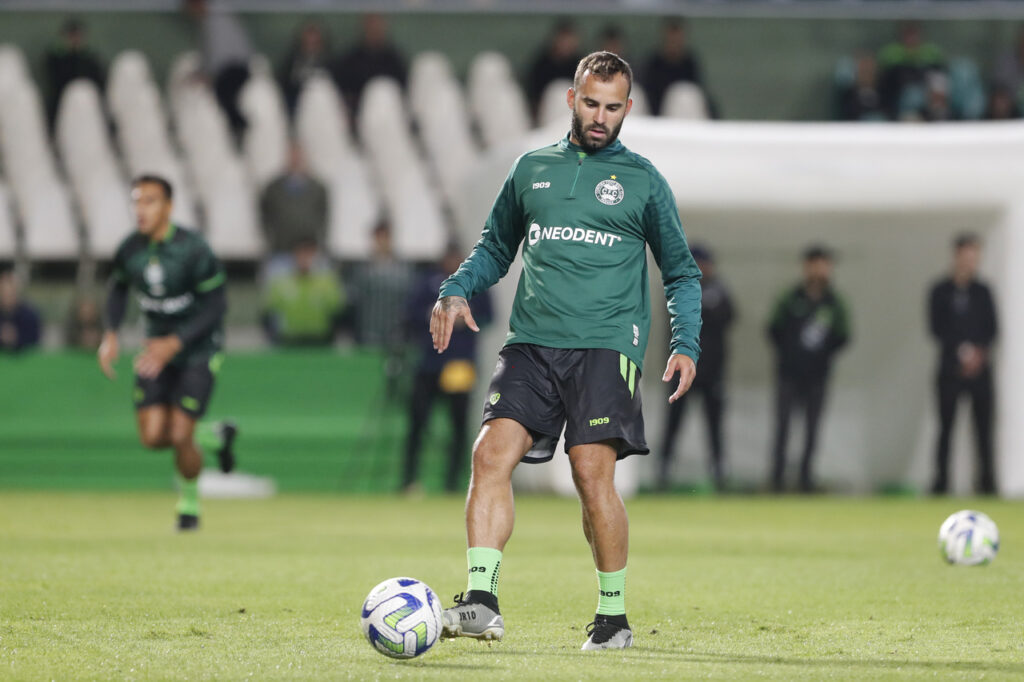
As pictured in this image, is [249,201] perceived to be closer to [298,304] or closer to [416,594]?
[298,304]

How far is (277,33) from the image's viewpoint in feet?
77.8

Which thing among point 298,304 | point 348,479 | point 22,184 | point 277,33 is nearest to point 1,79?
point 22,184

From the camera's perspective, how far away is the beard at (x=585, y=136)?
5977 millimetres

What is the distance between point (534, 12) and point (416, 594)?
18.9 m

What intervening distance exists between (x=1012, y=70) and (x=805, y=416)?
28.4 ft

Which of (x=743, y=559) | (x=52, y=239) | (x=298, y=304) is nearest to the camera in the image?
(x=743, y=559)

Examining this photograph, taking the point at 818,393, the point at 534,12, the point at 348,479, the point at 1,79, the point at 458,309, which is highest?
the point at 534,12

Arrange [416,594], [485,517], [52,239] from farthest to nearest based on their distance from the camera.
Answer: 1. [52,239]
2. [485,517]
3. [416,594]

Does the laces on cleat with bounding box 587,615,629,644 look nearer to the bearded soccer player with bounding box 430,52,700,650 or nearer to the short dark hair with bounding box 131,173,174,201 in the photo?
the bearded soccer player with bounding box 430,52,700,650

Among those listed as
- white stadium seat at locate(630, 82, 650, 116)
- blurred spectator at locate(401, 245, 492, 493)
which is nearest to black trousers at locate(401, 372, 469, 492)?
blurred spectator at locate(401, 245, 492, 493)

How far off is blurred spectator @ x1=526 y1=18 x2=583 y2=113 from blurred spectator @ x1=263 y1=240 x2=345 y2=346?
5431 millimetres

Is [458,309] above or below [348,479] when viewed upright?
above

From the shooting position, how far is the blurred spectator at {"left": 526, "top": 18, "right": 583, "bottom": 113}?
22.0 m

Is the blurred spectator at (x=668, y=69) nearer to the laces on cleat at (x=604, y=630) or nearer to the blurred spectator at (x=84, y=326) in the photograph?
the blurred spectator at (x=84, y=326)
